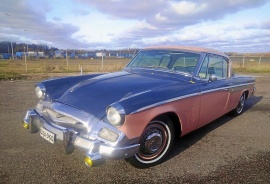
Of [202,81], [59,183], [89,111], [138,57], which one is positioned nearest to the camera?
[59,183]

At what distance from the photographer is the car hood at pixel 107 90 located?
2.96 metres

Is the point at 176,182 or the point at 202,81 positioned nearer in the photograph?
the point at 176,182

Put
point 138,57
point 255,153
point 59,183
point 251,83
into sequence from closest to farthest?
point 59,183, point 255,153, point 138,57, point 251,83

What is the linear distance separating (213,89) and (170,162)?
1.56 metres

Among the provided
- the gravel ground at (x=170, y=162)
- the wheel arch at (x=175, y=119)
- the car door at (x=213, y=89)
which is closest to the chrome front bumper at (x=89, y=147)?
the gravel ground at (x=170, y=162)

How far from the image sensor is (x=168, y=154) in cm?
341

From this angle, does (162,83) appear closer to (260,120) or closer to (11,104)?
(260,120)

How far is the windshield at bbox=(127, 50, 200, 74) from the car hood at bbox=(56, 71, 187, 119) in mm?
400

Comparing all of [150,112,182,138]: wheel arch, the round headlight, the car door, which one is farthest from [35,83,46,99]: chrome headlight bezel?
the car door

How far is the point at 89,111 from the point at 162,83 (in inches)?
46.8

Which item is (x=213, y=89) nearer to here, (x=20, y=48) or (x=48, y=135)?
(x=48, y=135)

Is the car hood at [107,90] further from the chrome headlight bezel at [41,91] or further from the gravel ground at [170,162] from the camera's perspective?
the gravel ground at [170,162]

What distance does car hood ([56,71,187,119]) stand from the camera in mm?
2959

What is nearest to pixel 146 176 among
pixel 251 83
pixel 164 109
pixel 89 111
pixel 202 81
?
pixel 164 109
